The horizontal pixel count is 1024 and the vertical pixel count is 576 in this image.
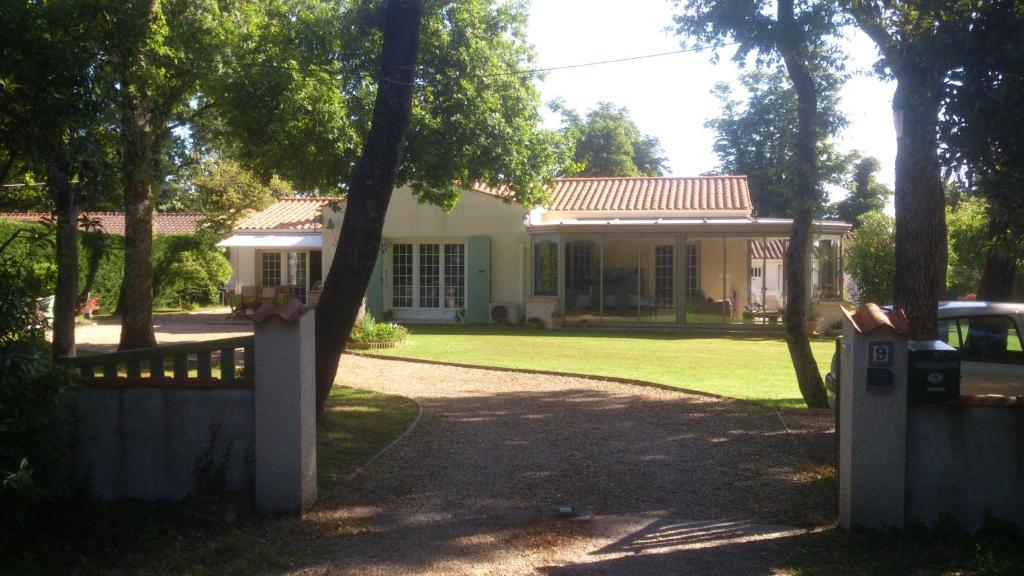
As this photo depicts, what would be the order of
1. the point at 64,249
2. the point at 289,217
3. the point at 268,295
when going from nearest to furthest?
the point at 64,249 < the point at 268,295 < the point at 289,217

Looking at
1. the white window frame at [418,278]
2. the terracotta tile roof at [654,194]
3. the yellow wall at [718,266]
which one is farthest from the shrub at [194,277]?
the yellow wall at [718,266]

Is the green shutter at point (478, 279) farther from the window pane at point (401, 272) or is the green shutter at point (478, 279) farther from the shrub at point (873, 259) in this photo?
the shrub at point (873, 259)

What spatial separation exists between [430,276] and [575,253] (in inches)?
187

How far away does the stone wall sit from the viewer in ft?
21.0

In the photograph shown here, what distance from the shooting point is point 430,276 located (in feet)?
83.5

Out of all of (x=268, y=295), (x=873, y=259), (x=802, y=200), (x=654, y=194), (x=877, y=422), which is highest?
(x=654, y=194)

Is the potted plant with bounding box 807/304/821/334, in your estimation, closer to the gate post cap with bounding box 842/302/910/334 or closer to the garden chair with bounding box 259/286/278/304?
the garden chair with bounding box 259/286/278/304

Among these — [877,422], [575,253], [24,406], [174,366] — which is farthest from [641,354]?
[24,406]

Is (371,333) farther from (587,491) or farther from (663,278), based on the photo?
(587,491)

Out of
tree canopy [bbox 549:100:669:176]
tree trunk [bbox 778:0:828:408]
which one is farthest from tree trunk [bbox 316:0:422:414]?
tree canopy [bbox 549:100:669:176]

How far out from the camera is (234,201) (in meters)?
32.0

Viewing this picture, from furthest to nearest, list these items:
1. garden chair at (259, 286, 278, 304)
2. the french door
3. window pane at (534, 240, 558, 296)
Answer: the french door
garden chair at (259, 286, 278, 304)
window pane at (534, 240, 558, 296)

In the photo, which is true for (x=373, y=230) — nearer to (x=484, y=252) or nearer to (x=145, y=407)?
(x=145, y=407)

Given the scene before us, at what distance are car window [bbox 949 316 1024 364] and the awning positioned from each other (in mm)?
20953
